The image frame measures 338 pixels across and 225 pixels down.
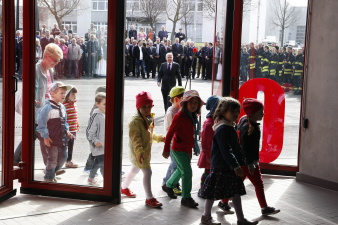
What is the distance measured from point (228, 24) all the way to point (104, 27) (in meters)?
2.04

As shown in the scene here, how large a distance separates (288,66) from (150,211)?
314 cm

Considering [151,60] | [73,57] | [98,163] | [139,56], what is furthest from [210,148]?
[151,60]

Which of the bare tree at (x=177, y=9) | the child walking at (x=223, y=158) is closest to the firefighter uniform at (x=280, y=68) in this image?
the child walking at (x=223, y=158)

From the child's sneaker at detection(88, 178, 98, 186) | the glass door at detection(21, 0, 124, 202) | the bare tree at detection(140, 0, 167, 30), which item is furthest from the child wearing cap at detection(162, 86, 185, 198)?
the bare tree at detection(140, 0, 167, 30)

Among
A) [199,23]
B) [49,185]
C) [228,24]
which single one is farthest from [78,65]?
[199,23]

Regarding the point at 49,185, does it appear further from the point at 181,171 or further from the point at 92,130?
the point at 181,171

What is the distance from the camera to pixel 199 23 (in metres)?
37.0

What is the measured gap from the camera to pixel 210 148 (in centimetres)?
615

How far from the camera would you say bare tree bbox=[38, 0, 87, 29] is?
239 inches

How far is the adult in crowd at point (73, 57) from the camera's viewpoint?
6070 millimetres

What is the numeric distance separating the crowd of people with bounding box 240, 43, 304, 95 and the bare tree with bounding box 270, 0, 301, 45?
0.20 m

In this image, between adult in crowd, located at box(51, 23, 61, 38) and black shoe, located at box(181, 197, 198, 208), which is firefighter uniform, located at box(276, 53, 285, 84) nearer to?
black shoe, located at box(181, 197, 198, 208)

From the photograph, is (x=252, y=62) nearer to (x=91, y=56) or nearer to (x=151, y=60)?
(x=91, y=56)

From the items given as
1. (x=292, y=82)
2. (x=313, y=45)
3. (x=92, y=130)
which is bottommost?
(x=92, y=130)
